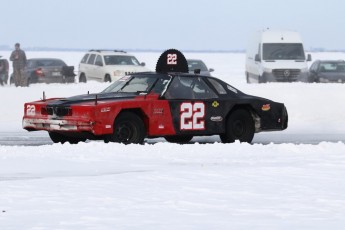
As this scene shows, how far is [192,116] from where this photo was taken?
16859mm

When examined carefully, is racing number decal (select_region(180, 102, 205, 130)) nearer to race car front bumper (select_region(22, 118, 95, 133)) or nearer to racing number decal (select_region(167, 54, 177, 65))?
race car front bumper (select_region(22, 118, 95, 133))

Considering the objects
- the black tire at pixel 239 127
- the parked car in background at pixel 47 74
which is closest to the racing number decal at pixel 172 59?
the black tire at pixel 239 127

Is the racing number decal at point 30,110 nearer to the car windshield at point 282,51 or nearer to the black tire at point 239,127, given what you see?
the black tire at point 239,127

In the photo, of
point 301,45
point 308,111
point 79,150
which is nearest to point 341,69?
point 301,45

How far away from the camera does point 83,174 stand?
12430 mm

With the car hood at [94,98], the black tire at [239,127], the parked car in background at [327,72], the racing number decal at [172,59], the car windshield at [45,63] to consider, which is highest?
the racing number decal at [172,59]

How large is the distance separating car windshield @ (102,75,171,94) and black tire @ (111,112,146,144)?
833 millimetres

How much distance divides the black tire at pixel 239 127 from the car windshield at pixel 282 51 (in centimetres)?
2129

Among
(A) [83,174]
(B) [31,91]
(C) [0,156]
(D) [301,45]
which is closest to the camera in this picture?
(A) [83,174]

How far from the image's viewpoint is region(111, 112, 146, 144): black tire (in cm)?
1595

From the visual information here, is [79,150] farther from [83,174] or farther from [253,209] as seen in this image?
[253,209]

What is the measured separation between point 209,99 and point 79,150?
3.25 meters

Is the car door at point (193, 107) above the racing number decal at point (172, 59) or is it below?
below

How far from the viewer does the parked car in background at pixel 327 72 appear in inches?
1582
